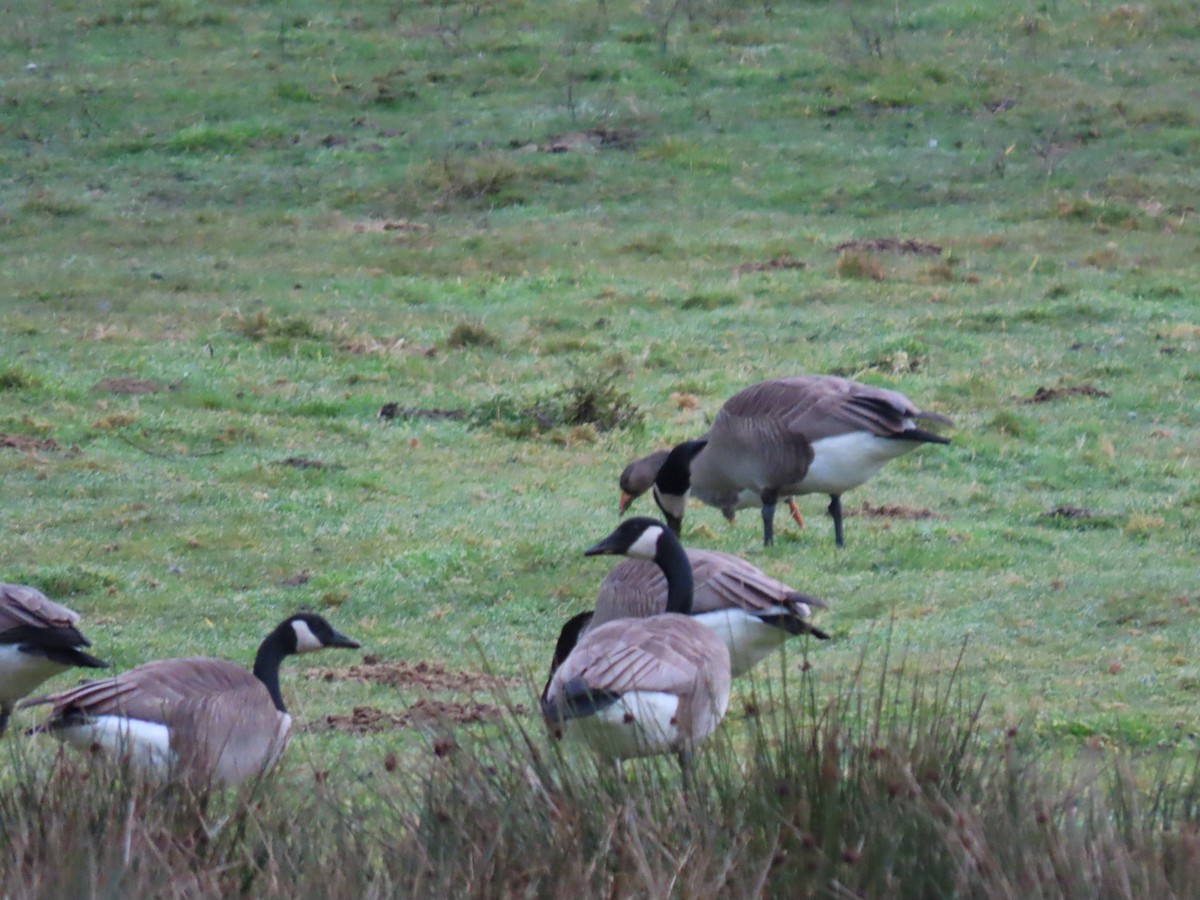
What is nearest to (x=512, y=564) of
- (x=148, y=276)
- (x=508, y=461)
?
(x=508, y=461)

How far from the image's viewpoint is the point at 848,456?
34.4 ft

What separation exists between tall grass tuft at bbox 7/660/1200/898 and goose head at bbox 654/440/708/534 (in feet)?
18.2

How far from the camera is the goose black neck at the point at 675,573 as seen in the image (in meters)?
7.13

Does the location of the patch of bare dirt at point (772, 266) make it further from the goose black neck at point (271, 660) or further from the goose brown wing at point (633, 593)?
the goose black neck at point (271, 660)

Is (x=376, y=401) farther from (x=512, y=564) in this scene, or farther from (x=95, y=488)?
(x=512, y=564)

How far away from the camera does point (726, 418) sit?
36.0 feet

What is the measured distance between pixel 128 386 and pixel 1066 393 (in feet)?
26.3

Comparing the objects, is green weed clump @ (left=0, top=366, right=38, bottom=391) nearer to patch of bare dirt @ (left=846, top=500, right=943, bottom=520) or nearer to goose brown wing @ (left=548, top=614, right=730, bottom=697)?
patch of bare dirt @ (left=846, top=500, right=943, bottom=520)

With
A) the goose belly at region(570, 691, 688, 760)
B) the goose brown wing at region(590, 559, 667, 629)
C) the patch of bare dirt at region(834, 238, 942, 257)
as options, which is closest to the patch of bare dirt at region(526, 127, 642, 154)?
the patch of bare dirt at region(834, 238, 942, 257)

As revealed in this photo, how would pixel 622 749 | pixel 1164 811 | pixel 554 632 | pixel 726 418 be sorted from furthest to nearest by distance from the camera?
pixel 726 418 < pixel 554 632 < pixel 622 749 < pixel 1164 811

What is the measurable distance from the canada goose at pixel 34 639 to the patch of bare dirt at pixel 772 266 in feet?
43.9

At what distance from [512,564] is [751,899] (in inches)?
239

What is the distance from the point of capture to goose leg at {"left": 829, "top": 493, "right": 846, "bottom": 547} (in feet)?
35.2

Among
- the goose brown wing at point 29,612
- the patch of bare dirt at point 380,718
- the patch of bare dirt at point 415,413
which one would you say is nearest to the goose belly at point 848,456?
the patch of bare dirt at point 380,718
